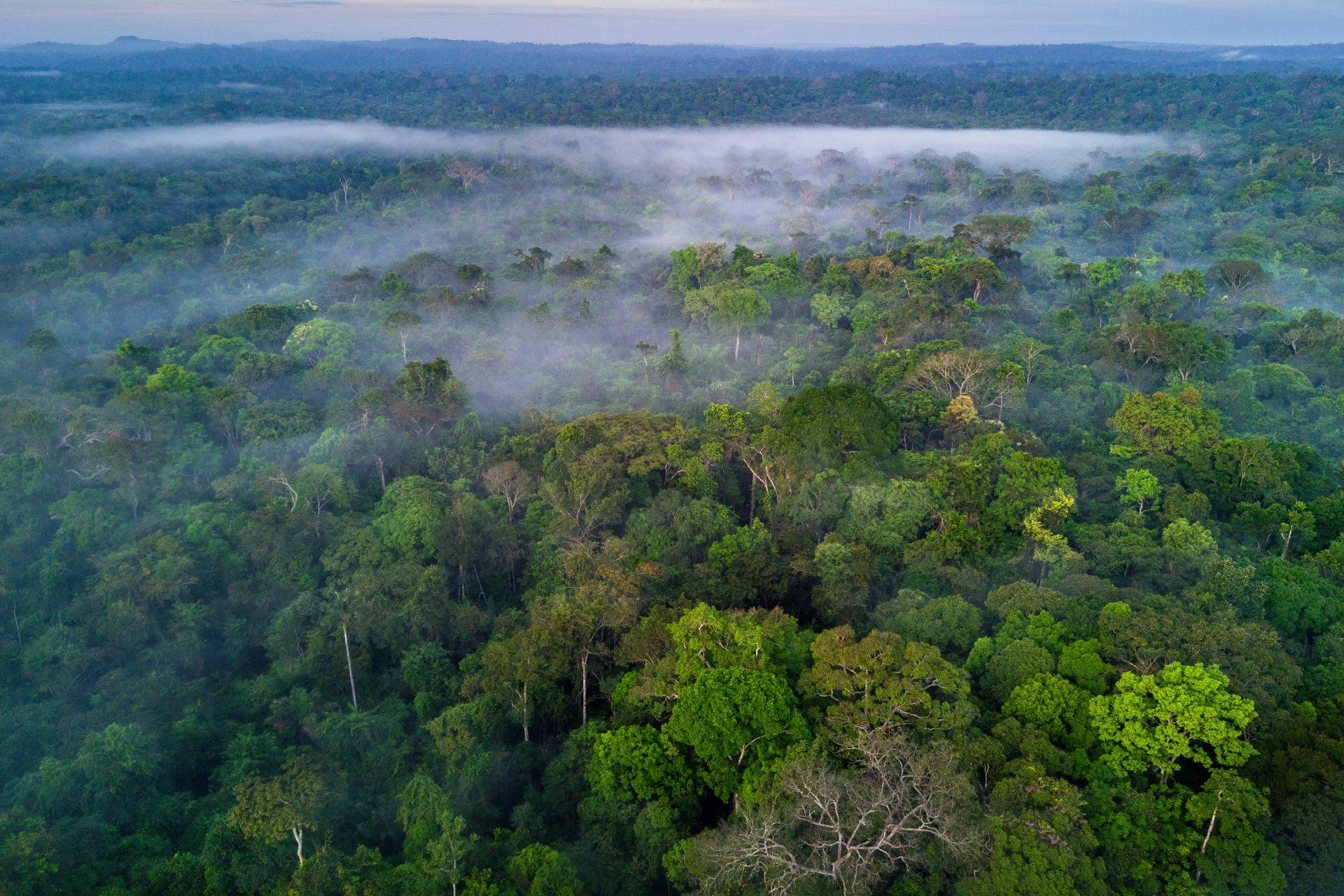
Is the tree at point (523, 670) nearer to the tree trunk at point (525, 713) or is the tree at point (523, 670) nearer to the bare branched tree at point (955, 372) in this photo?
the tree trunk at point (525, 713)

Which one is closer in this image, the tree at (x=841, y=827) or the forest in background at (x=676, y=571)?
the tree at (x=841, y=827)

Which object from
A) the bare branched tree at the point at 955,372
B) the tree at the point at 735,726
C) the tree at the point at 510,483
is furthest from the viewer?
the bare branched tree at the point at 955,372

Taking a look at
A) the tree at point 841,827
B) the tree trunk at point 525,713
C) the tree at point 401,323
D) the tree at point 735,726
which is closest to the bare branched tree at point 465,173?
the tree at point 401,323

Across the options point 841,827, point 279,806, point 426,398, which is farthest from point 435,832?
point 426,398

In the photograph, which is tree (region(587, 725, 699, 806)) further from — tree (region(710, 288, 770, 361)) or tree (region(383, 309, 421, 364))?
tree (region(383, 309, 421, 364))

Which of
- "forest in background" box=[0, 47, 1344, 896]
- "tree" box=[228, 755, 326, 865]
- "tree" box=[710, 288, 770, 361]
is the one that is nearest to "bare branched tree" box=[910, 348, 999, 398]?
"forest in background" box=[0, 47, 1344, 896]

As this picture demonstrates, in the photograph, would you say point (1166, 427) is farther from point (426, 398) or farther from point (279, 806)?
point (279, 806)
